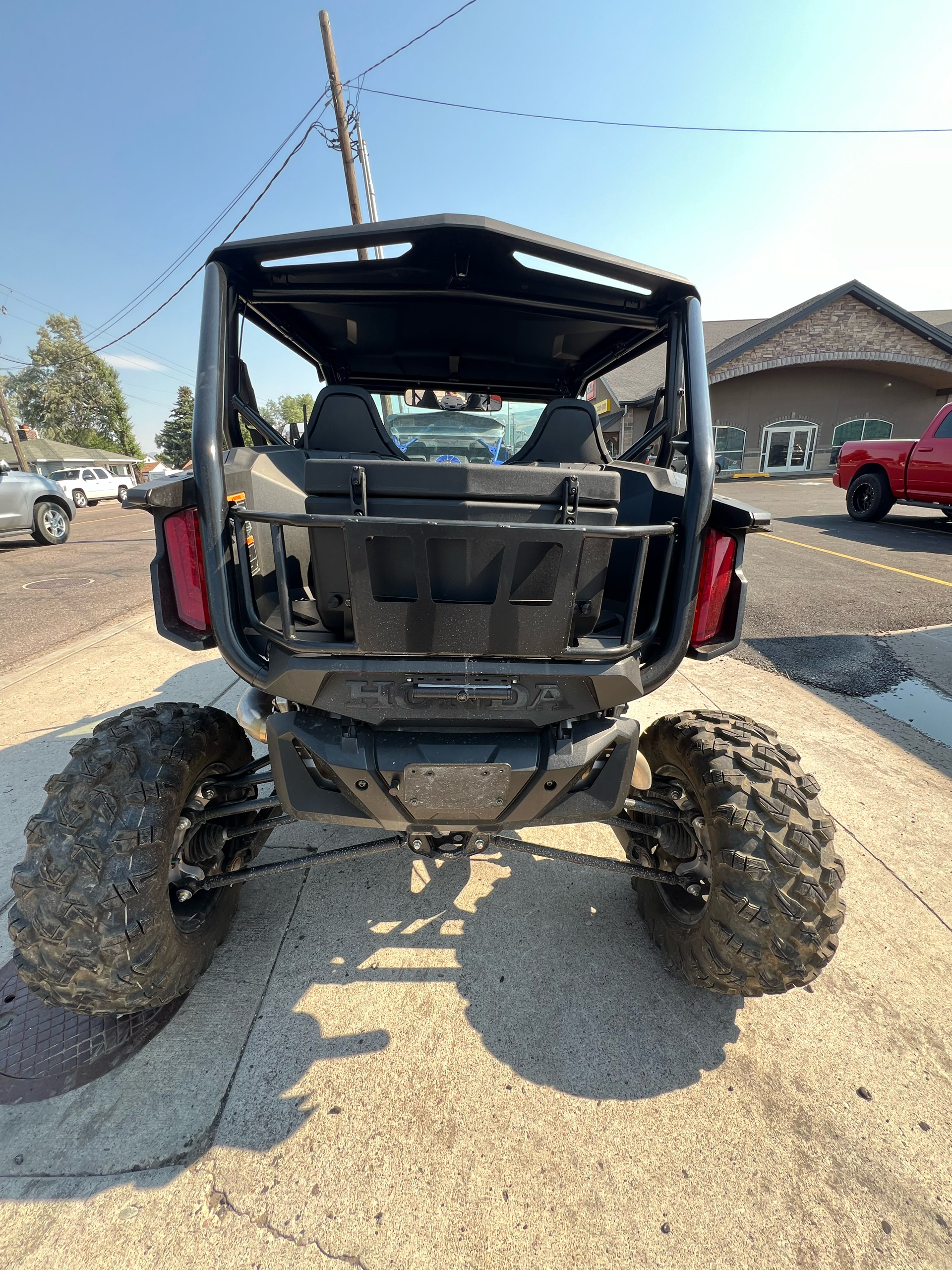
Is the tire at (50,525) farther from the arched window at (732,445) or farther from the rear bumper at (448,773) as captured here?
the arched window at (732,445)

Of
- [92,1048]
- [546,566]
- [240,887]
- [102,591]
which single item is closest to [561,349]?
[546,566]

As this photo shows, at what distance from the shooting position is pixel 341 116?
13.5 m

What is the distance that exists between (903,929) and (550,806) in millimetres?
1680

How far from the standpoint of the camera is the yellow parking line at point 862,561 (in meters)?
7.17

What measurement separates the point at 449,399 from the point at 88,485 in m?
33.9

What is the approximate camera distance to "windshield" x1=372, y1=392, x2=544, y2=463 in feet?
9.46

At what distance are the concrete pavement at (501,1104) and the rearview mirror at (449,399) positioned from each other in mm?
2522

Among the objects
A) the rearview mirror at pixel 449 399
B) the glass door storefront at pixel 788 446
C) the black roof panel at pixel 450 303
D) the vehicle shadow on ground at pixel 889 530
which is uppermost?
the glass door storefront at pixel 788 446

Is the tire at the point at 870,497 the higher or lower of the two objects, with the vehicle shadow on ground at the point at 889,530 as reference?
higher

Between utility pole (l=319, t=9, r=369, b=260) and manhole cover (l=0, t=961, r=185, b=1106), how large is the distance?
1681cm

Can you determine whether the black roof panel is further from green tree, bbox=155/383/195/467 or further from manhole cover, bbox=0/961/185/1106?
green tree, bbox=155/383/195/467

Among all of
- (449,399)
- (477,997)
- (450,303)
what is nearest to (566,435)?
(450,303)

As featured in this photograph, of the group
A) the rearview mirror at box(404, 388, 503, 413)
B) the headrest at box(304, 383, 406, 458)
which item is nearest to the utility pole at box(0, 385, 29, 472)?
the rearview mirror at box(404, 388, 503, 413)

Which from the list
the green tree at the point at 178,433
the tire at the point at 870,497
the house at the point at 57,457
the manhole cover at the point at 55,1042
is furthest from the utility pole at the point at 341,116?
the green tree at the point at 178,433
